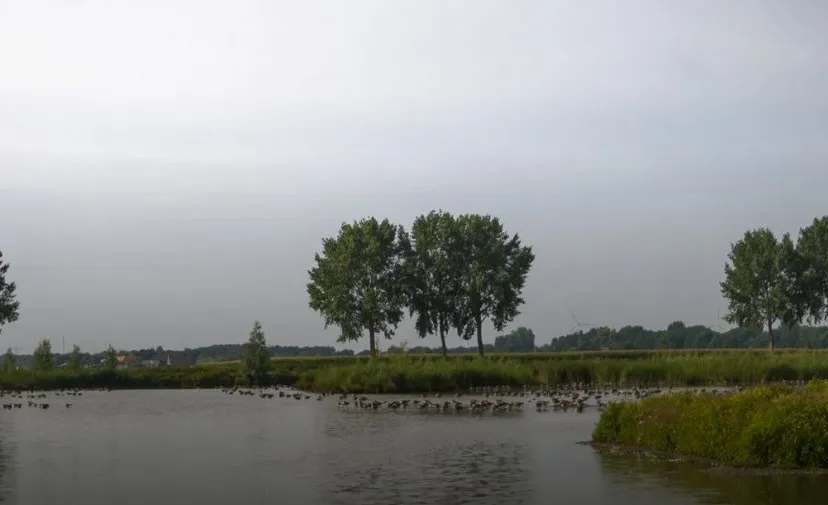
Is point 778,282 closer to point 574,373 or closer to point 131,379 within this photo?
point 574,373

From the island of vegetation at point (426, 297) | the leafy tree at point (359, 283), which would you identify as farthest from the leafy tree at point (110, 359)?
the leafy tree at point (359, 283)

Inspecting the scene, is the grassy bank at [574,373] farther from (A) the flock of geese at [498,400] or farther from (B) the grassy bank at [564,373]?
(A) the flock of geese at [498,400]

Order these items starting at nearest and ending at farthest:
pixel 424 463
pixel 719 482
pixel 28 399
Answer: pixel 719 482 → pixel 424 463 → pixel 28 399

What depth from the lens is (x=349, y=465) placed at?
2431cm

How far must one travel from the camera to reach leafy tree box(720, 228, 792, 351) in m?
94.6

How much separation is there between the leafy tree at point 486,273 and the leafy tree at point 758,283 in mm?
22787

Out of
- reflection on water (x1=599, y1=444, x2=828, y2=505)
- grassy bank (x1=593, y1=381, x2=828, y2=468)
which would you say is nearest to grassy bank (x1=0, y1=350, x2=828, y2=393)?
grassy bank (x1=593, y1=381, x2=828, y2=468)

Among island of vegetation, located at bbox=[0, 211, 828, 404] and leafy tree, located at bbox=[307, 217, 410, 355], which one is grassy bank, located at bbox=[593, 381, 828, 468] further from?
leafy tree, located at bbox=[307, 217, 410, 355]

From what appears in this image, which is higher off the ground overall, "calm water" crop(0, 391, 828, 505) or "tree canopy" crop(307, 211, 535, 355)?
"tree canopy" crop(307, 211, 535, 355)

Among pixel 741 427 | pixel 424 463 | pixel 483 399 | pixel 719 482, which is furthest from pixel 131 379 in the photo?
pixel 719 482

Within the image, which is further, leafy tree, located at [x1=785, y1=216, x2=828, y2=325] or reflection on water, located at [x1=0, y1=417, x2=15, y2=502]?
leafy tree, located at [x1=785, y1=216, x2=828, y2=325]

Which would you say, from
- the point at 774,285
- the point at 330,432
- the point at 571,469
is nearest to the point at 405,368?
the point at 330,432

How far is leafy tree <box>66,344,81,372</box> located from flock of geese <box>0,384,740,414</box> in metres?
10.6

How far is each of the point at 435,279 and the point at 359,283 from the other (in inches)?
334
